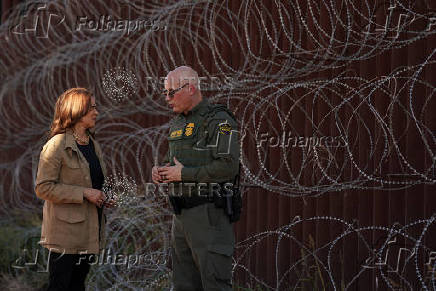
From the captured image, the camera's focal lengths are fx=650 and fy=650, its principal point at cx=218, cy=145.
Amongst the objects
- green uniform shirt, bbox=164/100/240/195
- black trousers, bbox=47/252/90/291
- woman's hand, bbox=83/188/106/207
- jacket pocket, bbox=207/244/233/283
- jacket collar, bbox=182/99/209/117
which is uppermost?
jacket collar, bbox=182/99/209/117

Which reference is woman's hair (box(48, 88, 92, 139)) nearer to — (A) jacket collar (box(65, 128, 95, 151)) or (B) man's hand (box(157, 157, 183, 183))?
(A) jacket collar (box(65, 128, 95, 151))

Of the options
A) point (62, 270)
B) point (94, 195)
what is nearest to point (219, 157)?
point (94, 195)

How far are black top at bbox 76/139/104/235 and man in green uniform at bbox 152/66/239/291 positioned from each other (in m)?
0.66

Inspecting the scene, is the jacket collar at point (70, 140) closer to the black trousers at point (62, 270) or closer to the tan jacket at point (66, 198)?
the tan jacket at point (66, 198)

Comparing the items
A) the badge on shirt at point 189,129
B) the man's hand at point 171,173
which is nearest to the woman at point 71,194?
the man's hand at point 171,173

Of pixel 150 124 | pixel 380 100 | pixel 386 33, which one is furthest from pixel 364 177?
pixel 150 124

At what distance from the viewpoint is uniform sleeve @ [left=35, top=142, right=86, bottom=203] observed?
4.09m

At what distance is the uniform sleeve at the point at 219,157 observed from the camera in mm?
3670

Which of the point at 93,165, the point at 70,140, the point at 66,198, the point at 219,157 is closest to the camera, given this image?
the point at 219,157

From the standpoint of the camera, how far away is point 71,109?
13.9ft

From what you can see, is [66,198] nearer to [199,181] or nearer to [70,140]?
[70,140]

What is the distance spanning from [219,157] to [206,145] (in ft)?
0.45

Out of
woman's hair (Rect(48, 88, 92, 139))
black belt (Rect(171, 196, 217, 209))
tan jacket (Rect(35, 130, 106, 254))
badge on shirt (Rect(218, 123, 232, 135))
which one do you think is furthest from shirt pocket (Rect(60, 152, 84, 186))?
badge on shirt (Rect(218, 123, 232, 135))

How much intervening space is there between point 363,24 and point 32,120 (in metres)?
5.42
